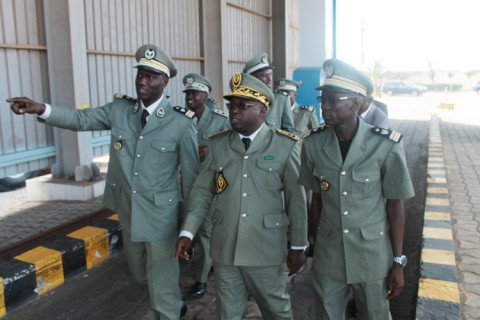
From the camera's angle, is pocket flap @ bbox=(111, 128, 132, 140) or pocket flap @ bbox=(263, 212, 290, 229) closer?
pocket flap @ bbox=(263, 212, 290, 229)

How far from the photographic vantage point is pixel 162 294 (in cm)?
293

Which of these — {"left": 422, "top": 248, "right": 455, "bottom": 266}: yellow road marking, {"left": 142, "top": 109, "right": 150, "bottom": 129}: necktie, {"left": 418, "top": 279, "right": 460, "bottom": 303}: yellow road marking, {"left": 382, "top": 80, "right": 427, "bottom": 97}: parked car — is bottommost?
{"left": 418, "top": 279, "right": 460, "bottom": 303}: yellow road marking

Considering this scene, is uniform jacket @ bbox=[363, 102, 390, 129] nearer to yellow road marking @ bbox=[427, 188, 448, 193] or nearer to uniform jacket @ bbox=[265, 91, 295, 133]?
uniform jacket @ bbox=[265, 91, 295, 133]

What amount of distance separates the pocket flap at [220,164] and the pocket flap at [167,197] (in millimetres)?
481

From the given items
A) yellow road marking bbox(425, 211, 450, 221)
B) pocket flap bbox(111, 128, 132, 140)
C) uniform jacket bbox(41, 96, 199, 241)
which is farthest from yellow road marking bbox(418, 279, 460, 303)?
pocket flap bbox(111, 128, 132, 140)

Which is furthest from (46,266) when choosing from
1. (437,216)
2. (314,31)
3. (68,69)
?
(314,31)

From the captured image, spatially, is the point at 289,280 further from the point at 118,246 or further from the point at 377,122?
the point at 118,246

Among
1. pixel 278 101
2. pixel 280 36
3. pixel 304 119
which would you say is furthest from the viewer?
pixel 280 36

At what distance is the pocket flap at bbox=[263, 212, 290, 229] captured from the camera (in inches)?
100

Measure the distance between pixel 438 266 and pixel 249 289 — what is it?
199 cm

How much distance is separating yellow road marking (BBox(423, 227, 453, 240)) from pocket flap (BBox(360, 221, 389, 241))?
242 centimetres

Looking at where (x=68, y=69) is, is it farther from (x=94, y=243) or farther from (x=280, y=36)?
(x=280, y=36)

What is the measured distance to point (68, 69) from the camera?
5.43 metres

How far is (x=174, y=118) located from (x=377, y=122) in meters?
1.89
